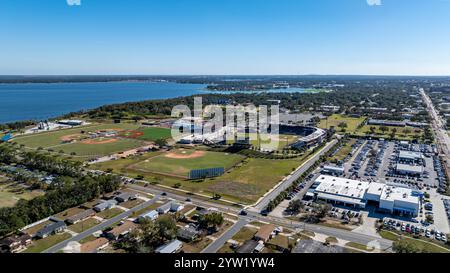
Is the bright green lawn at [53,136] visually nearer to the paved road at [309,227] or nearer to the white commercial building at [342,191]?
the paved road at [309,227]

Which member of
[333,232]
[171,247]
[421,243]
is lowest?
[421,243]

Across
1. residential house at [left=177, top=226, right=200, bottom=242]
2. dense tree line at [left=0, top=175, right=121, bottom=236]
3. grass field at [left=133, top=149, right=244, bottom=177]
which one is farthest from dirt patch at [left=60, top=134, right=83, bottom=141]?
residential house at [left=177, top=226, right=200, bottom=242]

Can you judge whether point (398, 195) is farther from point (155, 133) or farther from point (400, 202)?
point (155, 133)

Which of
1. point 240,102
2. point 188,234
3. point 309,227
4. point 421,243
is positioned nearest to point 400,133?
point 421,243

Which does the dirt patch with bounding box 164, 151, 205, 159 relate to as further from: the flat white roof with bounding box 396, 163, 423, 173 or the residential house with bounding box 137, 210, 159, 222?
the flat white roof with bounding box 396, 163, 423, 173
